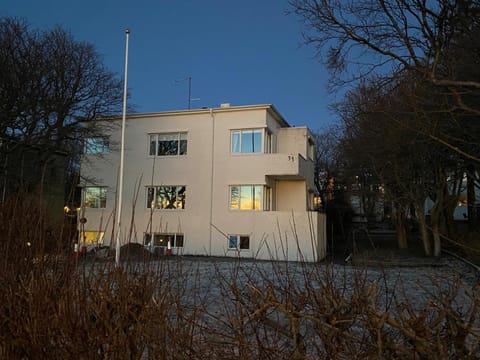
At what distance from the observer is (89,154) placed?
24781mm

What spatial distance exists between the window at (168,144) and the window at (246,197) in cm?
414

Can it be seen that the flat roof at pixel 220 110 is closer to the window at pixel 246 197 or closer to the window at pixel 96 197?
the window at pixel 246 197

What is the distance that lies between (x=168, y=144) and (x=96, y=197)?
5.87 metres

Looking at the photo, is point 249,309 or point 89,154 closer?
point 249,309

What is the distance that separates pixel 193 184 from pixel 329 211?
670 inches

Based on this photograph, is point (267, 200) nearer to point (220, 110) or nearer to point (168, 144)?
point (220, 110)

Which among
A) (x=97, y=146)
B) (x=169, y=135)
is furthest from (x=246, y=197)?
(x=97, y=146)

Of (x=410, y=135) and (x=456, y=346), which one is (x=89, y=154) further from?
(x=456, y=346)

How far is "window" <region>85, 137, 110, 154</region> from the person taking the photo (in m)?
23.7

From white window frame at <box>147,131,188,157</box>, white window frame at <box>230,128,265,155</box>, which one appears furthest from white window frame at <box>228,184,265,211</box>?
white window frame at <box>147,131,188,157</box>

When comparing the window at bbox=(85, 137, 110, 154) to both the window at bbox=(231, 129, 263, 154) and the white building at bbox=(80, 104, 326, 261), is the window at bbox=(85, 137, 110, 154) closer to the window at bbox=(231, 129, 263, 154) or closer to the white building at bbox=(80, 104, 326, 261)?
the white building at bbox=(80, 104, 326, 261)

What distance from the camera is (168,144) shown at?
24.3 m

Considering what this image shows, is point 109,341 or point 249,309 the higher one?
point 249,309

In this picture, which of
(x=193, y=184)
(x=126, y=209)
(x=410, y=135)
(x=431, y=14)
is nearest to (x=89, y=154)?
(x=126, y=209)
